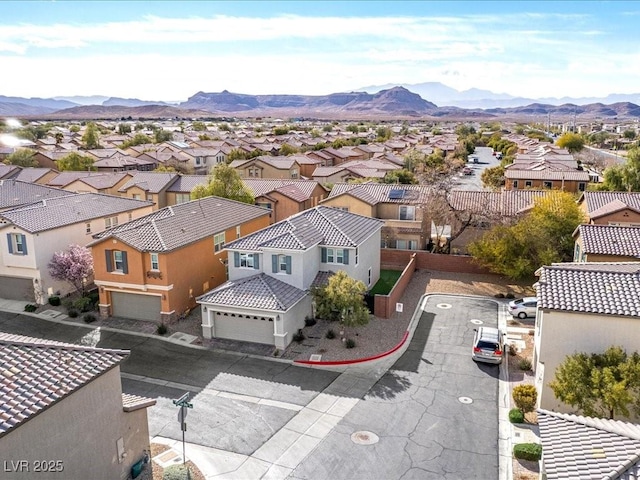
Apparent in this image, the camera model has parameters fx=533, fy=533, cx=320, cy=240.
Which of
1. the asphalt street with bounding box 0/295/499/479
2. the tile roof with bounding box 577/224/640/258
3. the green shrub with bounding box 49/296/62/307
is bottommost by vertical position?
the asphalt street with bounding box 0/295/499/479

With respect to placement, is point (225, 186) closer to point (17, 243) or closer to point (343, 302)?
point (17, 243)

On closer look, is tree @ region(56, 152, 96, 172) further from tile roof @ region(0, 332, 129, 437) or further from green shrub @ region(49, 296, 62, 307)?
tile roof @ region(0, 332, 129, 437)

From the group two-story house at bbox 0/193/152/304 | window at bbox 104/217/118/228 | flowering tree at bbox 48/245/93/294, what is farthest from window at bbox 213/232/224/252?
two-story house at bbox 0/193/152/304

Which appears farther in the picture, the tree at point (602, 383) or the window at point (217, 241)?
the window at point (217, 241)

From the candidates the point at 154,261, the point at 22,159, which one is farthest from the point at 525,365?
the point at 22,159

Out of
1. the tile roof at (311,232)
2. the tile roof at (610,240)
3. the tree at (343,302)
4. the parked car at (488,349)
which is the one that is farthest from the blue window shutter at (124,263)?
the tile roof at (610,240)

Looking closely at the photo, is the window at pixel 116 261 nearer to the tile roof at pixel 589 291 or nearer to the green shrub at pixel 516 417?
the green shrub at pixel 516 417

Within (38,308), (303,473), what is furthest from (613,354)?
(38,308)
